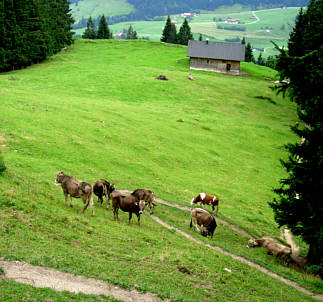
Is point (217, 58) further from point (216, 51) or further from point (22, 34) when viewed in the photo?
point (22, 34)

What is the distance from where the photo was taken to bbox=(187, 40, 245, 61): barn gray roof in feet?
332

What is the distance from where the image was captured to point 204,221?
23688 millimetres

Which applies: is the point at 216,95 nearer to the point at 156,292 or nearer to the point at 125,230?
the point at 125,230

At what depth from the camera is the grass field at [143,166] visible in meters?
15.7

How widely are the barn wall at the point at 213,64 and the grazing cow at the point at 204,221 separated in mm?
83302

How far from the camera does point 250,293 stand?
53.8 feet

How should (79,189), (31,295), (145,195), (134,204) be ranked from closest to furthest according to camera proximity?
(31,295), (79,189), (134,204), (145,195)

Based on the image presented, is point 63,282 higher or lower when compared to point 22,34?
lower

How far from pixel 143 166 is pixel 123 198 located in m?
14.5

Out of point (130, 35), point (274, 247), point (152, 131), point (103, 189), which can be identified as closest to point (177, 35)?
point (130, 35)

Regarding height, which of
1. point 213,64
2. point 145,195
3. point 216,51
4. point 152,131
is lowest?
point 145,195

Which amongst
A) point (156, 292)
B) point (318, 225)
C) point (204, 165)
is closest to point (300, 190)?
point (318, 225)

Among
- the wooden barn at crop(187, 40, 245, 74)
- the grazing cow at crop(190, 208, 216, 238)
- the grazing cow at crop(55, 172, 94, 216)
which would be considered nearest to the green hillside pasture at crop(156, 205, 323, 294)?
the grazing cow at crop(190, 208, 216, 238)

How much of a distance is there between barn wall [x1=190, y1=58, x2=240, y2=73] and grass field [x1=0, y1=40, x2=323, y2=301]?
15.1 meters
